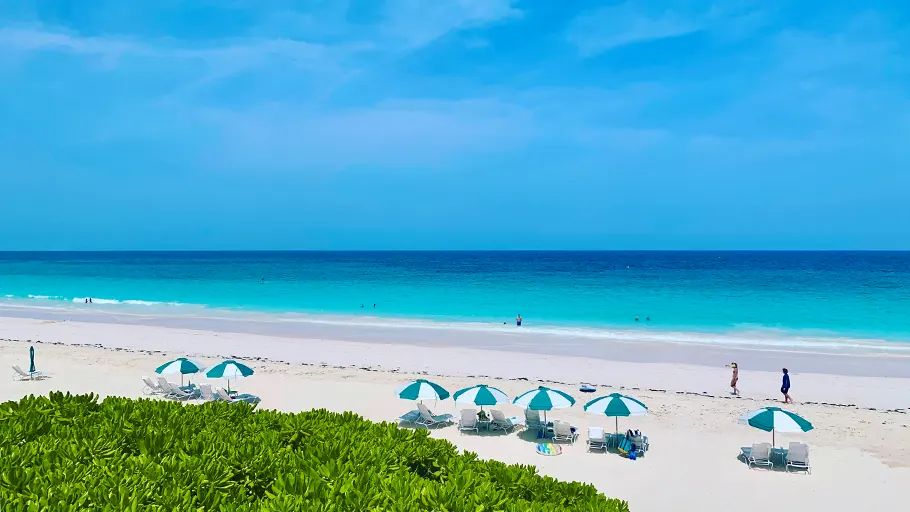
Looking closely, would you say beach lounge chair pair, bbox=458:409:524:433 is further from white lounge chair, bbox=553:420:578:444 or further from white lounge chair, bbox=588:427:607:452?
white lounge chair, bbox=588:427:607:452

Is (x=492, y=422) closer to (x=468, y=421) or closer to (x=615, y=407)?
(x=468, y=421)

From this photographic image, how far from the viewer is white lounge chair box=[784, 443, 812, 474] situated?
11.5 m

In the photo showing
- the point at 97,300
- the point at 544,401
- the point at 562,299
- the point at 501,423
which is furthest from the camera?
the point at 562,299

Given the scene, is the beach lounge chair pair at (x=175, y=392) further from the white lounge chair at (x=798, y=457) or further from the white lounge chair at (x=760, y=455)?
the white lounge chair at (x=798, y=457)

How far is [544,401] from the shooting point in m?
13.0

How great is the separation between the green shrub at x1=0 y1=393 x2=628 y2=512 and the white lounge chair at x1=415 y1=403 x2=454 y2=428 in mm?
6919

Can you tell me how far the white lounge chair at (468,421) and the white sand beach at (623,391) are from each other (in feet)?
1.11

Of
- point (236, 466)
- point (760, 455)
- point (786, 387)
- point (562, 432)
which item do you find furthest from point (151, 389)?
point (786, 387)

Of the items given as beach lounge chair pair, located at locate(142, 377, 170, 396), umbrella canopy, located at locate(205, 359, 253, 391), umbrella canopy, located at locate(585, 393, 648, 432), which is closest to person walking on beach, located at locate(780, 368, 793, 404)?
umbrella canopy, located at locate(585, 393, 648, 432)

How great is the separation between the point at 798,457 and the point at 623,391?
6.31 m

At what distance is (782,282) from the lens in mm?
69000

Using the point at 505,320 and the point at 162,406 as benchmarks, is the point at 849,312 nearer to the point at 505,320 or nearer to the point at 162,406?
the point at 505,320

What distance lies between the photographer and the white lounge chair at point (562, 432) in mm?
13031

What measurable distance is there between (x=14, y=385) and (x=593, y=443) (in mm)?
15908
